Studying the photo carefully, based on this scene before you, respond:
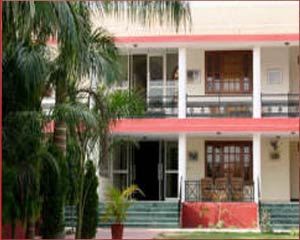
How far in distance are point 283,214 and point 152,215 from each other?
401cm

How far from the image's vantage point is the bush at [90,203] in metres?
13.8

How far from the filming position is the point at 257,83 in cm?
2203

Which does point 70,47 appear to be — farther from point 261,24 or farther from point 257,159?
point 261,24

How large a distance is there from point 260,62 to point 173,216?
6.51 metres

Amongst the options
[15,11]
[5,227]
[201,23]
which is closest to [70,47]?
[15,11]

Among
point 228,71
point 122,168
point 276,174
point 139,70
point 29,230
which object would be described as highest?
point 139,70

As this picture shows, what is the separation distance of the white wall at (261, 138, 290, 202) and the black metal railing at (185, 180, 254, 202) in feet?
5.67

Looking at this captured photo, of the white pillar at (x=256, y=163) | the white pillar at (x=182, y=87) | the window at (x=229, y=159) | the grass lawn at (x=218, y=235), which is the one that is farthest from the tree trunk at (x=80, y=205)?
the window at (x=229, y=159)

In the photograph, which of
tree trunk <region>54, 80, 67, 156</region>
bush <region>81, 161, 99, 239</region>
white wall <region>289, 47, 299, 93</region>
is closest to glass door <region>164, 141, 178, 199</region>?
white wall <region>289, 47, 299, 93</region>

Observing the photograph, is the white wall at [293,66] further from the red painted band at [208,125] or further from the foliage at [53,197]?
the foliage at [53,197]

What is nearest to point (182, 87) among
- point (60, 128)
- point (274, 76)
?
point (274, 76)

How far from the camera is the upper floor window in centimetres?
2394

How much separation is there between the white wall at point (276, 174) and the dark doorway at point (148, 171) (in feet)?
13.0

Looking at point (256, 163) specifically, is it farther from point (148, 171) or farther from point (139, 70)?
point (139, 70)
